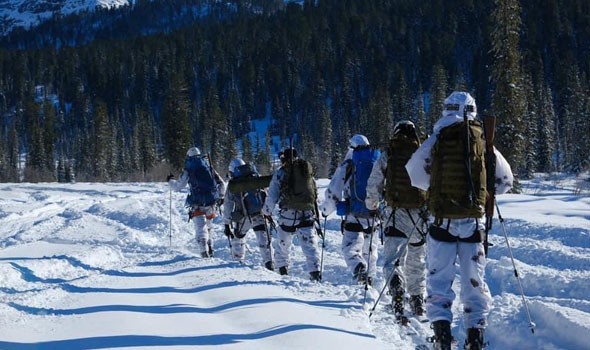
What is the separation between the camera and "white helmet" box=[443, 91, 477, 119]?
462 centimetres

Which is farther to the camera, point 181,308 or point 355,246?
point 355,246

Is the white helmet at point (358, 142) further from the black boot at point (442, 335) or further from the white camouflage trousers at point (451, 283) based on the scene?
the black boot at point (442, 335)

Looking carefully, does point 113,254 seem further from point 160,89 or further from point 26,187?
point 160,89

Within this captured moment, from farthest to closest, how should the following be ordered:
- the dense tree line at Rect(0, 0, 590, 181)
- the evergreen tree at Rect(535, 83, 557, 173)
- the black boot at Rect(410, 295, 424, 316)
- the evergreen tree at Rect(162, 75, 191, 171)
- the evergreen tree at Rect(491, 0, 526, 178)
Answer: the dense tree line at Rect(0, 0, 590, 181)
the evergreen tree at Rect(535, 83, 557, 173)
the evergreen tree at Rect(162, 75, 191, 171)
the evergreen tree at Rect(491, 0, 526, 178)
the black boot at Rect(410, 295, 424, 316)

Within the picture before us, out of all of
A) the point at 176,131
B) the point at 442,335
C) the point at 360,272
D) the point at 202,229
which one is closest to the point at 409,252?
the point at 360,272

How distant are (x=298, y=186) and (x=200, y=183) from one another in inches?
128

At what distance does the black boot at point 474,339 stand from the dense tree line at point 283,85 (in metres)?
41.9

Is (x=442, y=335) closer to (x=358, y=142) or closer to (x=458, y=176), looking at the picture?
(x=458, y=176)

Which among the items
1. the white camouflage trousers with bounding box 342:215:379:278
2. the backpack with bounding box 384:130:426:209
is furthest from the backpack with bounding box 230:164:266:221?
the backpack with bounding box 384:130:426:209

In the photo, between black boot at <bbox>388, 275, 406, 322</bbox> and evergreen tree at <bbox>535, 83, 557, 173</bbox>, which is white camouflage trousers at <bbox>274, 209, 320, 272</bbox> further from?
evergreen tree at <bbox>535, 83, 557, 173</bbox>

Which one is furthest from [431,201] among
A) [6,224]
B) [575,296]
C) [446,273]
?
[6,224]

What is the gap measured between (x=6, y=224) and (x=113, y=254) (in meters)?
8.69

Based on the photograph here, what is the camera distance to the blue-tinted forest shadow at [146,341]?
451 centimetres

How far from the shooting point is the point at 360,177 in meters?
7.28
